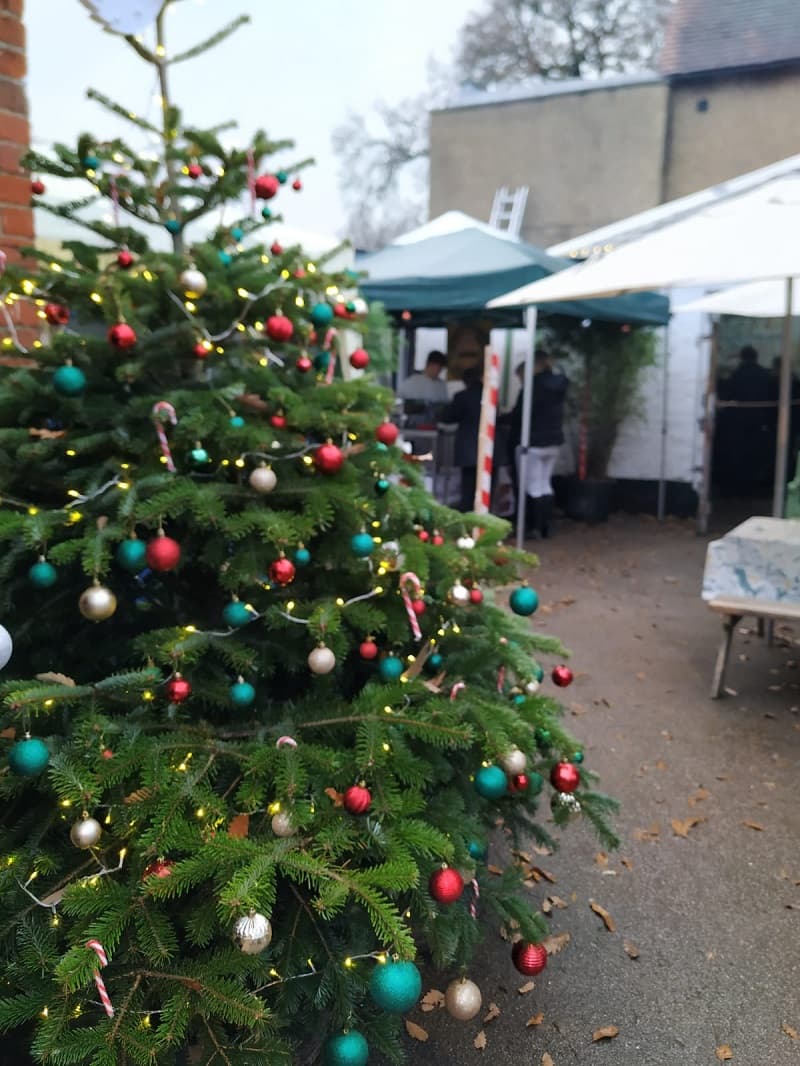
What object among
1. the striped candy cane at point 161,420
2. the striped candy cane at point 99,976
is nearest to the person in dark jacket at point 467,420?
the striped candy cane at point 161,420

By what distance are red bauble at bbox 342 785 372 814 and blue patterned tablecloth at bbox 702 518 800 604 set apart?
347cm

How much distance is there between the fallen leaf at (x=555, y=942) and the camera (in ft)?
9.25

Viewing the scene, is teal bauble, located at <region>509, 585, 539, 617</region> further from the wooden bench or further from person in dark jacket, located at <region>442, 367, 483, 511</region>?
person in dark jacket, located at <region>442, 367, 483, 511</region>

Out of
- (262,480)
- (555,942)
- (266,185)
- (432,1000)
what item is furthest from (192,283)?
(555,942)

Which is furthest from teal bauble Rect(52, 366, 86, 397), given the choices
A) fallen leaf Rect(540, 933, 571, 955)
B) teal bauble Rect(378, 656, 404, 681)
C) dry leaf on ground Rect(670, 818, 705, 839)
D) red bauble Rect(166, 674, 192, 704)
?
dry leaf on ground Rect(670, 818, 705, 839)

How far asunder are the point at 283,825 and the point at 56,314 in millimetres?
1680

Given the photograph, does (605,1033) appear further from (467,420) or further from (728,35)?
(728,35)

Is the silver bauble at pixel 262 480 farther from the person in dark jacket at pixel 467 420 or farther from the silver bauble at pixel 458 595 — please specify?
the person in dark jacket at pixel 467 420

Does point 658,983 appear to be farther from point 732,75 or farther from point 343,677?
point 732,75

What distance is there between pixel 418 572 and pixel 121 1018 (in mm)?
1301

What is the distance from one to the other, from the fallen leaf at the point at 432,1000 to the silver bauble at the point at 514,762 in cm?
82

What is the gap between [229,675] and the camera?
8.16 ft

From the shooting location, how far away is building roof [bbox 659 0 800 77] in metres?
14.3

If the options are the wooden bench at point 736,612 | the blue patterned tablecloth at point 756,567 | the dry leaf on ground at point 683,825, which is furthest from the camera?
the blue patterned tablecloth at point 756,567
